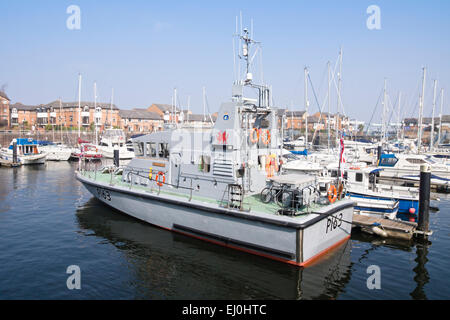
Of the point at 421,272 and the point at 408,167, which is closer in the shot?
the point at 421,272

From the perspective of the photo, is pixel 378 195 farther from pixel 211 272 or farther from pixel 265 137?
pixel 211 272

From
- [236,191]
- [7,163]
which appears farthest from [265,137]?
[7,163]

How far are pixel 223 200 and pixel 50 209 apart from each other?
10.6 m

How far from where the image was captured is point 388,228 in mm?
13953

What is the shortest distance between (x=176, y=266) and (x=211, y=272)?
→ 1.23 metres

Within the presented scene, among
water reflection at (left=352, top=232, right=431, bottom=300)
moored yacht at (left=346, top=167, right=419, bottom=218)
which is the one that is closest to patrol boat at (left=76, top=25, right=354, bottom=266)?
water reflection at (left=352, top=232, right=431, bottom=300)

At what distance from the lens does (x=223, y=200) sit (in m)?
11.9

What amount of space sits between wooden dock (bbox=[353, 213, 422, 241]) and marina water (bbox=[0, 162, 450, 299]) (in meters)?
0.38

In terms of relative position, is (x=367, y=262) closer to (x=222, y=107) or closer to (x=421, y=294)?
(x=421, y=294)

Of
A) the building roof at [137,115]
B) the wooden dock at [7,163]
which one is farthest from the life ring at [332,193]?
the building roof at [137,115]

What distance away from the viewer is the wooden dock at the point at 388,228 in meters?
13.6

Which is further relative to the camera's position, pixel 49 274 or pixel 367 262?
pixel 367 262

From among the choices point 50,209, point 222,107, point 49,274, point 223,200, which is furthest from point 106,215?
point 222,107

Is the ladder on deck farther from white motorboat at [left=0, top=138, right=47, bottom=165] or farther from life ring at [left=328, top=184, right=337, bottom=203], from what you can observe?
white motorboat at [left=0, top=138, right=47, bottom=165]
